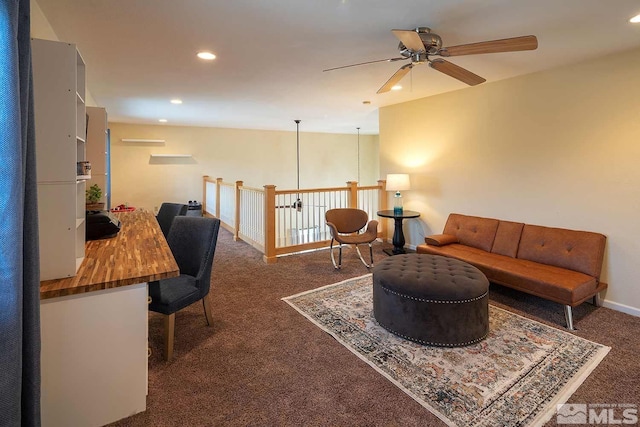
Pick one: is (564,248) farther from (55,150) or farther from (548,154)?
(55,150)

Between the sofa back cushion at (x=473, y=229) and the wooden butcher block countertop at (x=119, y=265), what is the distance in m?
3.53

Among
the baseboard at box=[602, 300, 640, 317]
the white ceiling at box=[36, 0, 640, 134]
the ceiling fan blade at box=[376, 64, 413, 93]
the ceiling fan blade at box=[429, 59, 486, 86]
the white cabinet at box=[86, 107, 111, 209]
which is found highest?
the white ceiling at box=[36, 0, 640, 134]

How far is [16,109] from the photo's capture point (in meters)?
1.00

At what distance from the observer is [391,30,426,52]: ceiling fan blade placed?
2056 millimetres

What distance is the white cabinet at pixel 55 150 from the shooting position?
61.5 inches

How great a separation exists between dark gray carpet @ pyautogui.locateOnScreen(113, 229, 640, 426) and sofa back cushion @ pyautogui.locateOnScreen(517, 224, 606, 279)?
428 mm

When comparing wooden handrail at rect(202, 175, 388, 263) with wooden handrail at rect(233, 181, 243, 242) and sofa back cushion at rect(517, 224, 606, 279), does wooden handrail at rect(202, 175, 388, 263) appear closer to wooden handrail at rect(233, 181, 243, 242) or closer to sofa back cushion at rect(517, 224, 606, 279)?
wooden handrail at rect(233, 181, 243, 242)

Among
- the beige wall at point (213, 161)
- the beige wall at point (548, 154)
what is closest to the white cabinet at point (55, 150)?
the beige wall at point (548, 154)

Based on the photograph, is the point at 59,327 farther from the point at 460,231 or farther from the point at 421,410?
the point at 460,231

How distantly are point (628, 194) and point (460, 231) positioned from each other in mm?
1677

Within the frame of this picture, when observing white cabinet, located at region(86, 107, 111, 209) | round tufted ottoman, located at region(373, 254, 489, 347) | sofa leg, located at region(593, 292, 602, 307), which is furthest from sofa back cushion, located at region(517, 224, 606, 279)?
white cabinet, located at region(86, 107, 111, 209)

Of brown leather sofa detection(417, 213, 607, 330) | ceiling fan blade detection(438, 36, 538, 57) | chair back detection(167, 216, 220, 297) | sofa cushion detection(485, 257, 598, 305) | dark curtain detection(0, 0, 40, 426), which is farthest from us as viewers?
brown leather sofa detection(417, 213, 607, 330)

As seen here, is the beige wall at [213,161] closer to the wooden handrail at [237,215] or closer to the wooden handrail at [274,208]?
the wooden handrail at [274,208]

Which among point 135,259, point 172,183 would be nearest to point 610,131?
point 135,259
